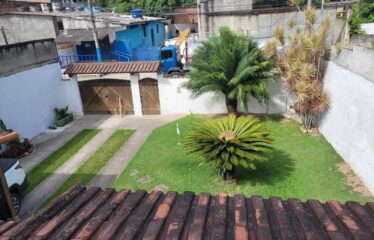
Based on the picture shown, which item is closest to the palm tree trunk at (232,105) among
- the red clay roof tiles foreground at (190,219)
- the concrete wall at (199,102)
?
the concrete wall at (199,102)

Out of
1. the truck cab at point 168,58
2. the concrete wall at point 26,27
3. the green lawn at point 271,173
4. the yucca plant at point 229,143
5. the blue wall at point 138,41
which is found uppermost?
the concrete wall at point 26,27

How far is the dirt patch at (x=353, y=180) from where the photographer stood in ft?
28.5

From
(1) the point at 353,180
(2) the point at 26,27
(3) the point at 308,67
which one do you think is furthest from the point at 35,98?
(1) the point at 353,180

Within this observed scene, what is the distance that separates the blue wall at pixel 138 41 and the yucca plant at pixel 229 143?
15.4 metres

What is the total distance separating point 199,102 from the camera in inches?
637

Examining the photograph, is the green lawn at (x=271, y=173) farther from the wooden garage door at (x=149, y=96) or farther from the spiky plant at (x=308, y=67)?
the wooden garage door at (x=149, y=96)

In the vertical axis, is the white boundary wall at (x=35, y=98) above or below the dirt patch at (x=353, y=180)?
above

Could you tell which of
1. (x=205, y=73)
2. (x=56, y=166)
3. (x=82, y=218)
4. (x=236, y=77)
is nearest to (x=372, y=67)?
(x=236, y=77)

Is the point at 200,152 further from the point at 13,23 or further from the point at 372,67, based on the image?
the point at 13,23

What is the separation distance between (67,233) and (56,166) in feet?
29.9

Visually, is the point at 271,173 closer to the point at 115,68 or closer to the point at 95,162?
the point at 95,162

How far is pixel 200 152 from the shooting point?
866 cm

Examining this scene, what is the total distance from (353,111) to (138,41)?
22.0 m

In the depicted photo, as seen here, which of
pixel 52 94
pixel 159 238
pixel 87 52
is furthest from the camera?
pixel 87 52
